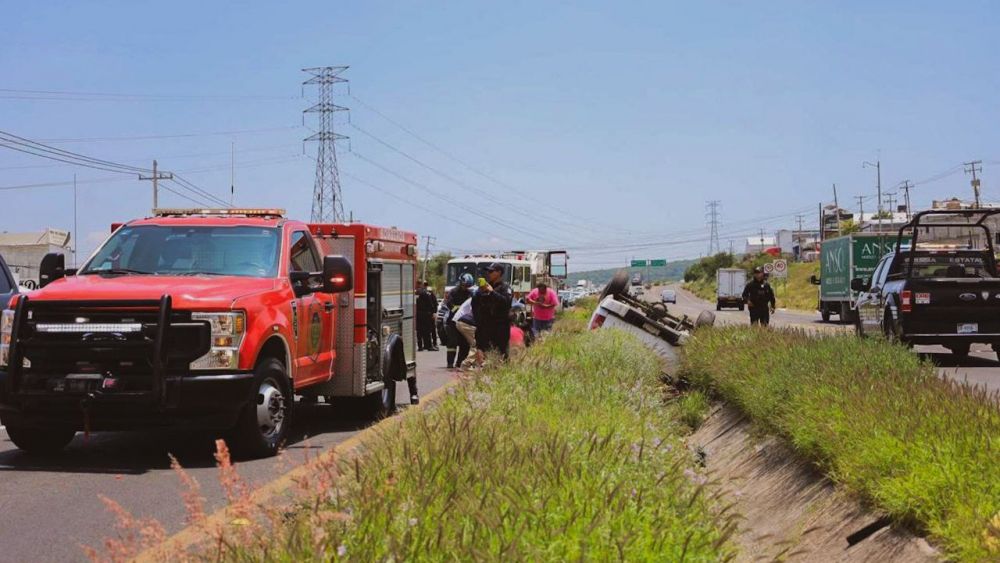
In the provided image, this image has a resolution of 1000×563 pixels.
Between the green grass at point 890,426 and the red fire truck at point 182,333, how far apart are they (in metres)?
4.16

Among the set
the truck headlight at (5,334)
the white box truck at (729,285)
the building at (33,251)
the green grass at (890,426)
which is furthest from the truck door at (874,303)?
the white box truck at (729,285)

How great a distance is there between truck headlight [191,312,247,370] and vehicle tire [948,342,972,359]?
14532 mm

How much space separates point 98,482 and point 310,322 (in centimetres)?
289

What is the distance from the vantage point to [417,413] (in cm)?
742

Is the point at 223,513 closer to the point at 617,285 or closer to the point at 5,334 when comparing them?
the point at 5,334

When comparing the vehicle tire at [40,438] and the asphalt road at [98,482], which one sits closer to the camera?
the asphalt road at [98,482]

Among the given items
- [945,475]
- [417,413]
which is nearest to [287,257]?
[417,413]

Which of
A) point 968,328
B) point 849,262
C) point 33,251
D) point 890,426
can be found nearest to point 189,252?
point 890,426

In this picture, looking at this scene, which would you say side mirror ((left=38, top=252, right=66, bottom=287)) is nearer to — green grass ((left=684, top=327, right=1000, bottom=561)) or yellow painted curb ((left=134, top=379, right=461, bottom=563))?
yellow painted curb ((left=134, top=379, right=461, bottom=563))

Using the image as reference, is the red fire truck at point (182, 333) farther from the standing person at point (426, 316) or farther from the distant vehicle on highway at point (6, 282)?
the standing person at point (426, 316)

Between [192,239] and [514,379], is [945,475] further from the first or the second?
[192,239]

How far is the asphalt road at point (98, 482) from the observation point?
6750 millimetres

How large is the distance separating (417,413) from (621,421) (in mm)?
1351

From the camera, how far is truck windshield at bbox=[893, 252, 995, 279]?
1989 centimetres
